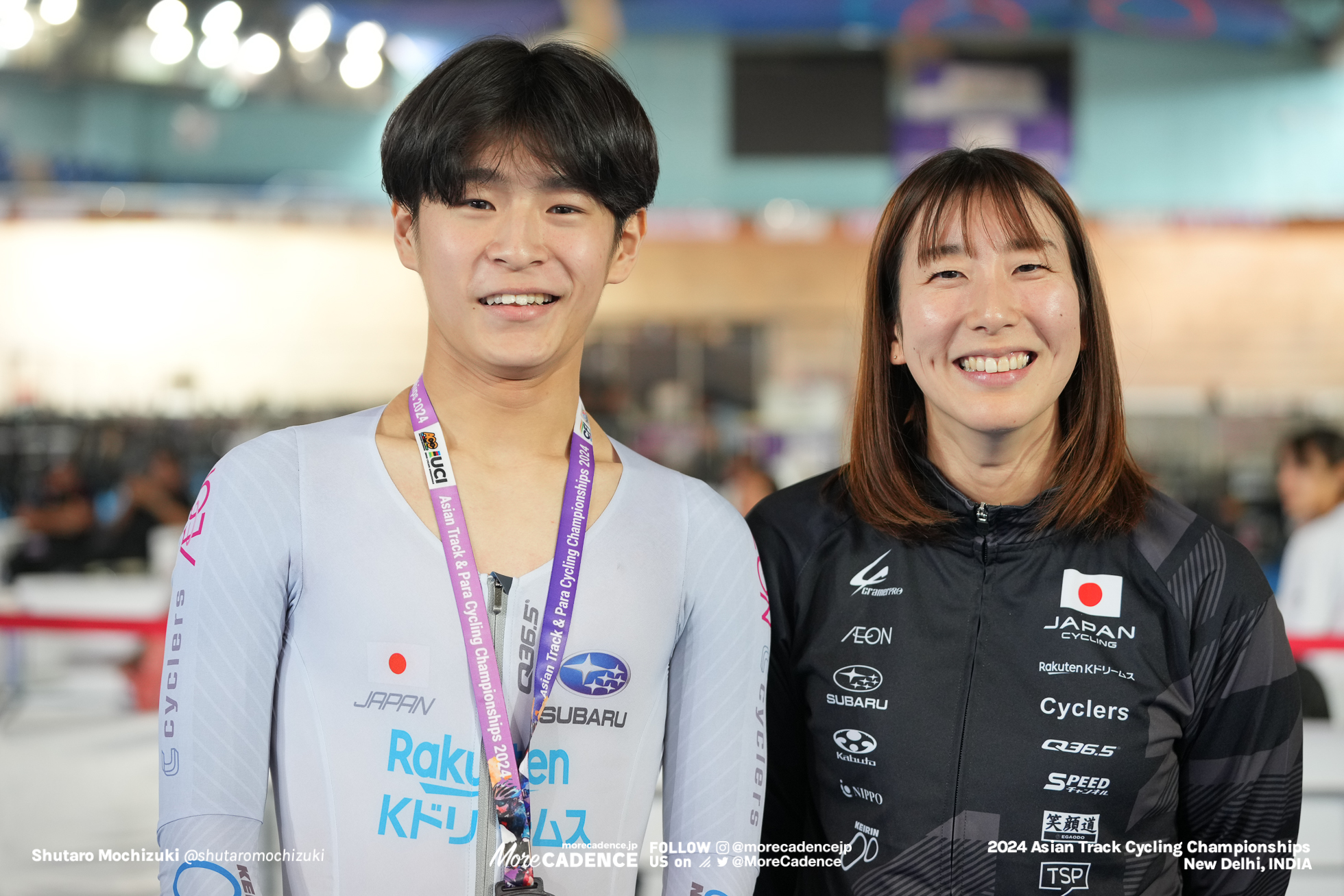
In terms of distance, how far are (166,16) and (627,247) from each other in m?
7.85

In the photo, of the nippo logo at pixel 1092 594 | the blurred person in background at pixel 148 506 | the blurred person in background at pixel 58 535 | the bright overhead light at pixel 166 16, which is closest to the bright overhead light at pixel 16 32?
the bright overhead light at pixel 166 16

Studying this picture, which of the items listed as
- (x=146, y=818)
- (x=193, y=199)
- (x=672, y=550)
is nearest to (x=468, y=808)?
(x=672, y=550)

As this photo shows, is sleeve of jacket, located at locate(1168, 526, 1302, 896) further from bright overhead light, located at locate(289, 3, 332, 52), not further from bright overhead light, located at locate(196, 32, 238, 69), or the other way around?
bright overhead light, located at locate(196, 32, 238, 69)

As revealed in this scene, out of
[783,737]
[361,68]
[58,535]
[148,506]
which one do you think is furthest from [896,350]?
[361,68]

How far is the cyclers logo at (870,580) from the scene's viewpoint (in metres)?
1.52

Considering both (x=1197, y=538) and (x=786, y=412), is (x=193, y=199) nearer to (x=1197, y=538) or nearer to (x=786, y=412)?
(x=786, y=412)

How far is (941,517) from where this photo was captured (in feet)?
5.00

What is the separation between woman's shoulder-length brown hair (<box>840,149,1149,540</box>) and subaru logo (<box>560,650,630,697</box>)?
1.39 ft

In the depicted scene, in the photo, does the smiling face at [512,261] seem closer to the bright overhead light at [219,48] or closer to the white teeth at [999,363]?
the white teeth at [999,363]

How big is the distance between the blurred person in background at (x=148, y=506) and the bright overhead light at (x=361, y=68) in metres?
2.78

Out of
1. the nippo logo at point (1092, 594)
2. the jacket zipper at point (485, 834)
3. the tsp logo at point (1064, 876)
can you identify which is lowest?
the tsp logo at point (1064, 876)

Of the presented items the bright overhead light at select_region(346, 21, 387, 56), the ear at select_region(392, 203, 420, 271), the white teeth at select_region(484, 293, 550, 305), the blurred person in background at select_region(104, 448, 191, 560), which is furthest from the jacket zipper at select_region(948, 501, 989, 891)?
the bright overhead light at select_region(346, 21, 387, 56)

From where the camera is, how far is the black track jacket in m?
1.41

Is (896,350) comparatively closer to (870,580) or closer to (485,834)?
(870,580)
